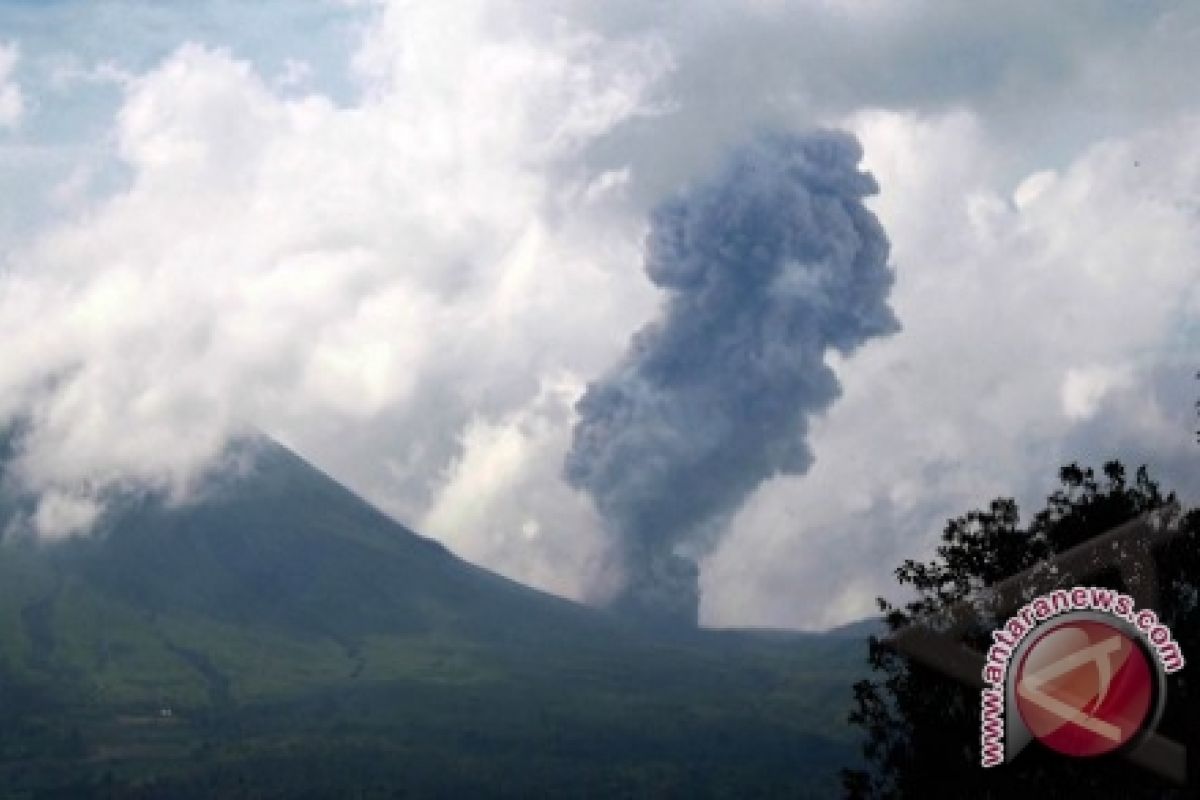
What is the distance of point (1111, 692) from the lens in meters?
20.3

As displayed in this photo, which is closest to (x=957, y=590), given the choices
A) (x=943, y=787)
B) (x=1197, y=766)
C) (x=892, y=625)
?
(x=892, y=625)

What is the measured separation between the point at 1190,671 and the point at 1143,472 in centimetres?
707

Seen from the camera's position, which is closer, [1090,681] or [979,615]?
[1090,681]

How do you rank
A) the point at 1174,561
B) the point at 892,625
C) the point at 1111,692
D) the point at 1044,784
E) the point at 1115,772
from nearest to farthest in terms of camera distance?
1. the point at 1111,692
2. the point at 1115,772
3. the point at 1044,784
4. the point at 1174,561
5. the point at 892,625

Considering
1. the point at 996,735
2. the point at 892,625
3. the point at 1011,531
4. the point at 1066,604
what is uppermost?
the point at 1011,531

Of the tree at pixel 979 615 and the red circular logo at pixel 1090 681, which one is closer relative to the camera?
the red circular logo at pixel 1090 681

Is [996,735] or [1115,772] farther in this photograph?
[1115,772]

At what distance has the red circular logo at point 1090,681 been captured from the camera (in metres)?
20.2

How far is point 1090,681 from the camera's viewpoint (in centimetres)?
2036

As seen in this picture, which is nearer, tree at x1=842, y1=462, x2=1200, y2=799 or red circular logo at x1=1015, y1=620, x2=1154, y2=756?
red circular logo at x1=1015, y1=620, x2=1154, y2=756

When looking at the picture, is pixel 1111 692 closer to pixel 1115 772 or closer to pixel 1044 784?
pixel 1115 772

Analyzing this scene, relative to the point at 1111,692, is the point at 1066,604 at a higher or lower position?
higher

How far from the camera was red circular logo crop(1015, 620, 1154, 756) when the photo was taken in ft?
66.4

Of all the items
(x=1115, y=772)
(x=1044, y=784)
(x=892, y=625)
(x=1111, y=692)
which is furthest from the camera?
(x=892, y=625)
